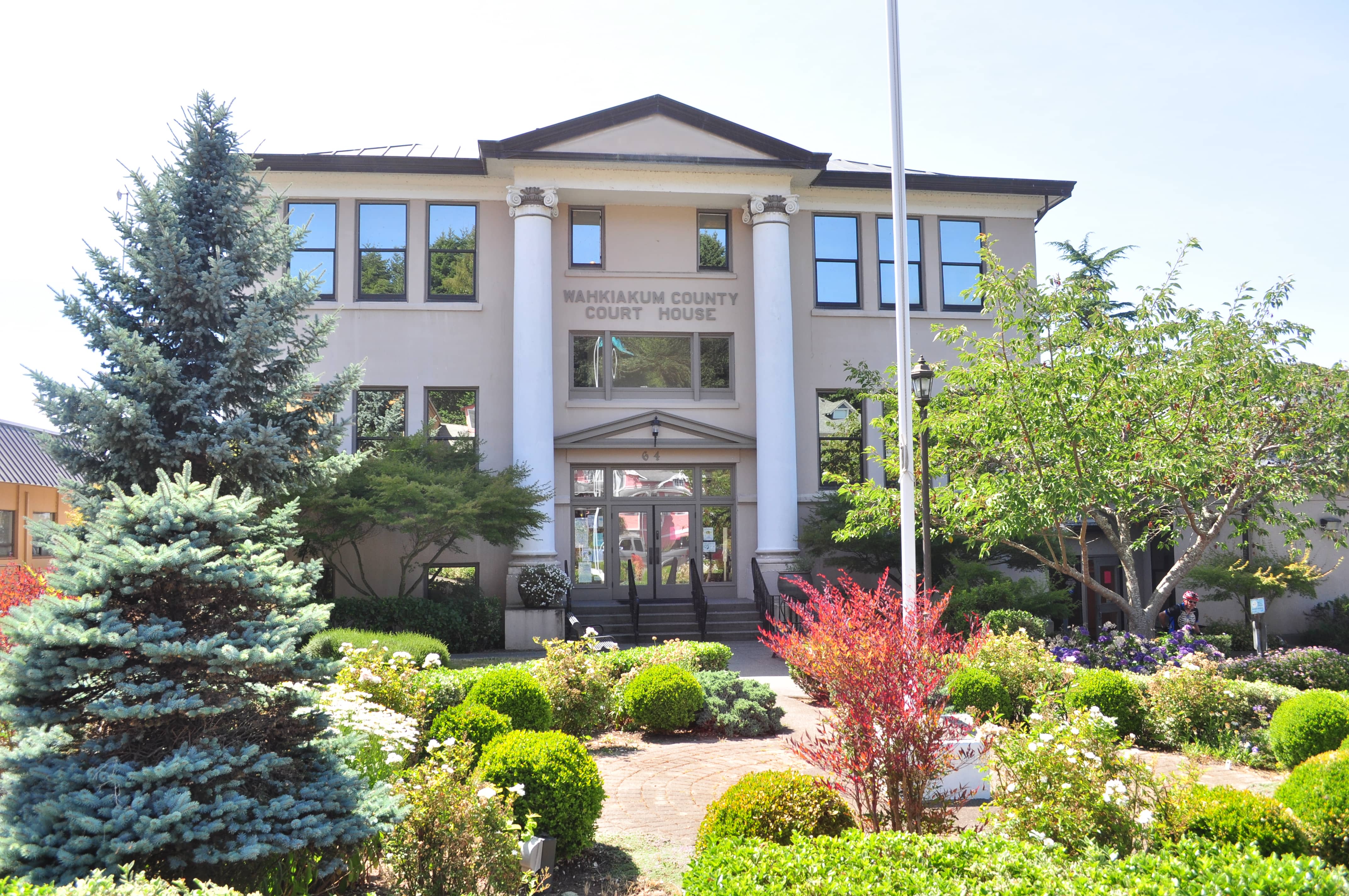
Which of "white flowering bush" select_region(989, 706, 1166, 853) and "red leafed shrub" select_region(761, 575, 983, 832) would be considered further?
"red leafed shrub" select_region(761, 575, 983, 832)

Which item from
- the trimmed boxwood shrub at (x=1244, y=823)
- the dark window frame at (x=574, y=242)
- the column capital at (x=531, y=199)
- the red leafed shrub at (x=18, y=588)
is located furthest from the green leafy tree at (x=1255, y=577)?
the red leafed shrub at (x=18, y=588)

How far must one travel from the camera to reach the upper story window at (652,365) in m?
22.3

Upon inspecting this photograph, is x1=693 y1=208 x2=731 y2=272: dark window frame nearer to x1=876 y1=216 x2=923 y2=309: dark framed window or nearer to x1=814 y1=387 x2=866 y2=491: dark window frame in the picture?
x1=876 y1=216 x2=923 y2=309: dark framed window

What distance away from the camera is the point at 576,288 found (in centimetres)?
2217

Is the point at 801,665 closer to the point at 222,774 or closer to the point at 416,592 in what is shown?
the point at 222,774

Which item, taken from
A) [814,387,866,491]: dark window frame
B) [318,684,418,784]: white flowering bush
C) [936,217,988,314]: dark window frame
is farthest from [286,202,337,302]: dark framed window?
[318,684,418,784]: white flowering bush

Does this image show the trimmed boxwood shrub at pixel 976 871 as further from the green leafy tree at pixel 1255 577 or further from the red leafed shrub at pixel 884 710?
the green leafy tree at pixel 1255 577

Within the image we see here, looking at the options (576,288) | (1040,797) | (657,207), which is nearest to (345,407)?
(576,288)

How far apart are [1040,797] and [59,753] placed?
5.81 metres

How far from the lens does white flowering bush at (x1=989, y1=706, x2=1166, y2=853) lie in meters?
5.65

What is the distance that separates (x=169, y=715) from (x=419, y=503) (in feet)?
41.7

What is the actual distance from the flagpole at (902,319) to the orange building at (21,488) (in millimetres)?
28363

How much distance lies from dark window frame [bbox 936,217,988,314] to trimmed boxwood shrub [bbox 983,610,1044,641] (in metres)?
10.4

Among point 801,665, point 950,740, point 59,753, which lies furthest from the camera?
point 950,740
